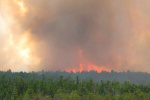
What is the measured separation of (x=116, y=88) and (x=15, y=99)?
82.3m

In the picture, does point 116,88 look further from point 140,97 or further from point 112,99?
point 112,99

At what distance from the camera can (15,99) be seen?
126500mm

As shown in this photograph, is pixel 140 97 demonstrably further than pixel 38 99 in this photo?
Yes

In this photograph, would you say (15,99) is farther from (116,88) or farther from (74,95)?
(116,88)

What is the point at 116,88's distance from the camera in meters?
162

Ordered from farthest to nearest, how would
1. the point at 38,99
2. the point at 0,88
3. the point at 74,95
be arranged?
1. the point at 0,88
2. the point at 74,95
3. the point at 38,99

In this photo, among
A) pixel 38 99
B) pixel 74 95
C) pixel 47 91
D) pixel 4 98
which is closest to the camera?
pixel 38 99

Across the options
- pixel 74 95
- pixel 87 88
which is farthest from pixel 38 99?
pixel 87 88

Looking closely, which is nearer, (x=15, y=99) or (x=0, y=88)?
(x=15, y=99)

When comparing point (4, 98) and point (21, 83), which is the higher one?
point (21, 83)

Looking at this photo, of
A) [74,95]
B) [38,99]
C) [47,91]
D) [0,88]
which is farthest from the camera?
[0,88]

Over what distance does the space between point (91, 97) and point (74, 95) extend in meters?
11.4

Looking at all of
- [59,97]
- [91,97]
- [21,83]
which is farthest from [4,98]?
[91,97]

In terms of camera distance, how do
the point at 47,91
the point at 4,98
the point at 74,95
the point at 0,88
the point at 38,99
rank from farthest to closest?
the point at 0,88, the point at 47,91, the point at 4,98, the point at 74,95, the point at 38,99
